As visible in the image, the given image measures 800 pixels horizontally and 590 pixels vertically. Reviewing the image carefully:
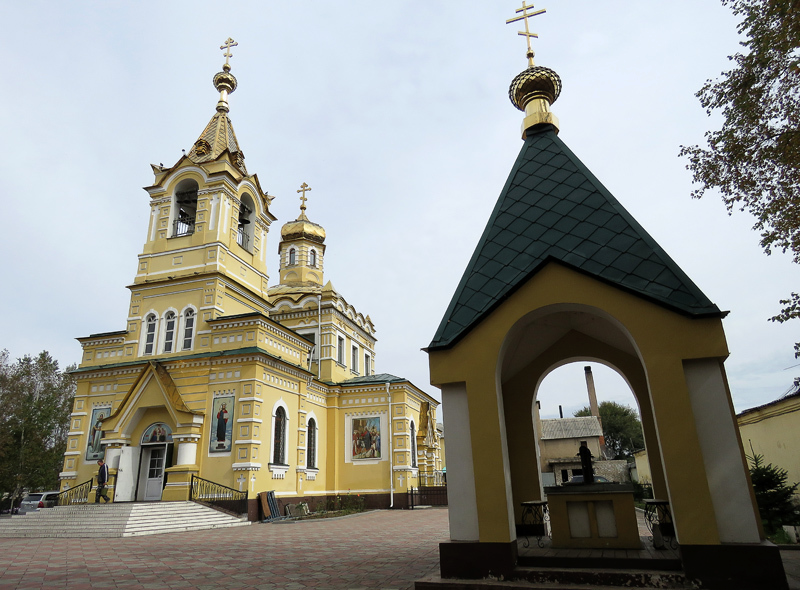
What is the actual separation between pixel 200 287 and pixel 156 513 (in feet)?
25.7

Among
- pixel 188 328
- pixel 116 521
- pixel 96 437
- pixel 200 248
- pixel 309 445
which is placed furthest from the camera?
pixel 309 445

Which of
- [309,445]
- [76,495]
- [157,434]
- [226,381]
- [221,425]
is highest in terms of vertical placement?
[226,381]

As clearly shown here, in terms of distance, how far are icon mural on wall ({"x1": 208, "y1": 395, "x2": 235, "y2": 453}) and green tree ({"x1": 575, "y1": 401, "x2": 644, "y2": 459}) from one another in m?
41.6

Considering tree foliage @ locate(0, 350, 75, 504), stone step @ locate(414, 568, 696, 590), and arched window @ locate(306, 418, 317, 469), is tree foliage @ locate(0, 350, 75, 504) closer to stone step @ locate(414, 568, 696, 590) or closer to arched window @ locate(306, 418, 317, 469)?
arched window @ locate(306, 418, 317, 469)

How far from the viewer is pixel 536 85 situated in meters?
8.34

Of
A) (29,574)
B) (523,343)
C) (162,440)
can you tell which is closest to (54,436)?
(162,440)

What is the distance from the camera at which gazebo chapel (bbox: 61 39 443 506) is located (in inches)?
639

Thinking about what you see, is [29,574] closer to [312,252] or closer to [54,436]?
[312,252]

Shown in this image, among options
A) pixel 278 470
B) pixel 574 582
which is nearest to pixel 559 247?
pixel 574 582

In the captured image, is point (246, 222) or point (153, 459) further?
point (246, 222)

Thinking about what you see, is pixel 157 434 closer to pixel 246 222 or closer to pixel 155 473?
pixel 155 473

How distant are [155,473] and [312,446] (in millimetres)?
6044

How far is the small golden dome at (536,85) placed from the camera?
328 inches

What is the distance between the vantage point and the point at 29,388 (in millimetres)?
27688
